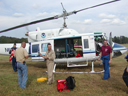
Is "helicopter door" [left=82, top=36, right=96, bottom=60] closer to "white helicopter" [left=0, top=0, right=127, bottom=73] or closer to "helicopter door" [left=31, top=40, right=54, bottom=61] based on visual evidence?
"white helicopter" [left=0, top=0, right=127, bottom=73]

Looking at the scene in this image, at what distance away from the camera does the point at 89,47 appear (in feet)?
22.6

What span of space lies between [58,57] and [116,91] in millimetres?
4395

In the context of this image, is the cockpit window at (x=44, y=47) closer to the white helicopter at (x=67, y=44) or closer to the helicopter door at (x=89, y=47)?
the white helicopter at (x=67, y=44)

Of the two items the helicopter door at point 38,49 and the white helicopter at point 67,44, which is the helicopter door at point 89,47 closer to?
the white helicopter at point 67,44

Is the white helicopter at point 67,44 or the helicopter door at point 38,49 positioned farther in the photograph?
the helicopter door at point 38,49

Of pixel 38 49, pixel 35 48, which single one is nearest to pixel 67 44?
pixel 38 49

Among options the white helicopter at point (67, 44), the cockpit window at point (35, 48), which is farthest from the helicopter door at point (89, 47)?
the cockpit window at point (35, 48)

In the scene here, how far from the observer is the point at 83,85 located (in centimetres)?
461

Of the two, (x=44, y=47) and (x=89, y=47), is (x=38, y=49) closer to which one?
(x=44, y=47)

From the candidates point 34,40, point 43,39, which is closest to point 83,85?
point 43,39

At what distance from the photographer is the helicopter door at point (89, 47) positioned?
6.86 metres

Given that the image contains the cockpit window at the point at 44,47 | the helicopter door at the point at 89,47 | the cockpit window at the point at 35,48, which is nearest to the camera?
the helicopter door at the point at 89,47

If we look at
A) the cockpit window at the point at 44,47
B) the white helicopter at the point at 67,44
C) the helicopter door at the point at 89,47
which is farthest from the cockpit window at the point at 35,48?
the helicopter door at the point at 89,47

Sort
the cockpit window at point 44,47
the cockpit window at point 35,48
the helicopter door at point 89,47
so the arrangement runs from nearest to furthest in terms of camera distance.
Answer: the helicopter door at point 89,47 < the cockpit window at point 44,47 < the cockpit window at point 35,48
